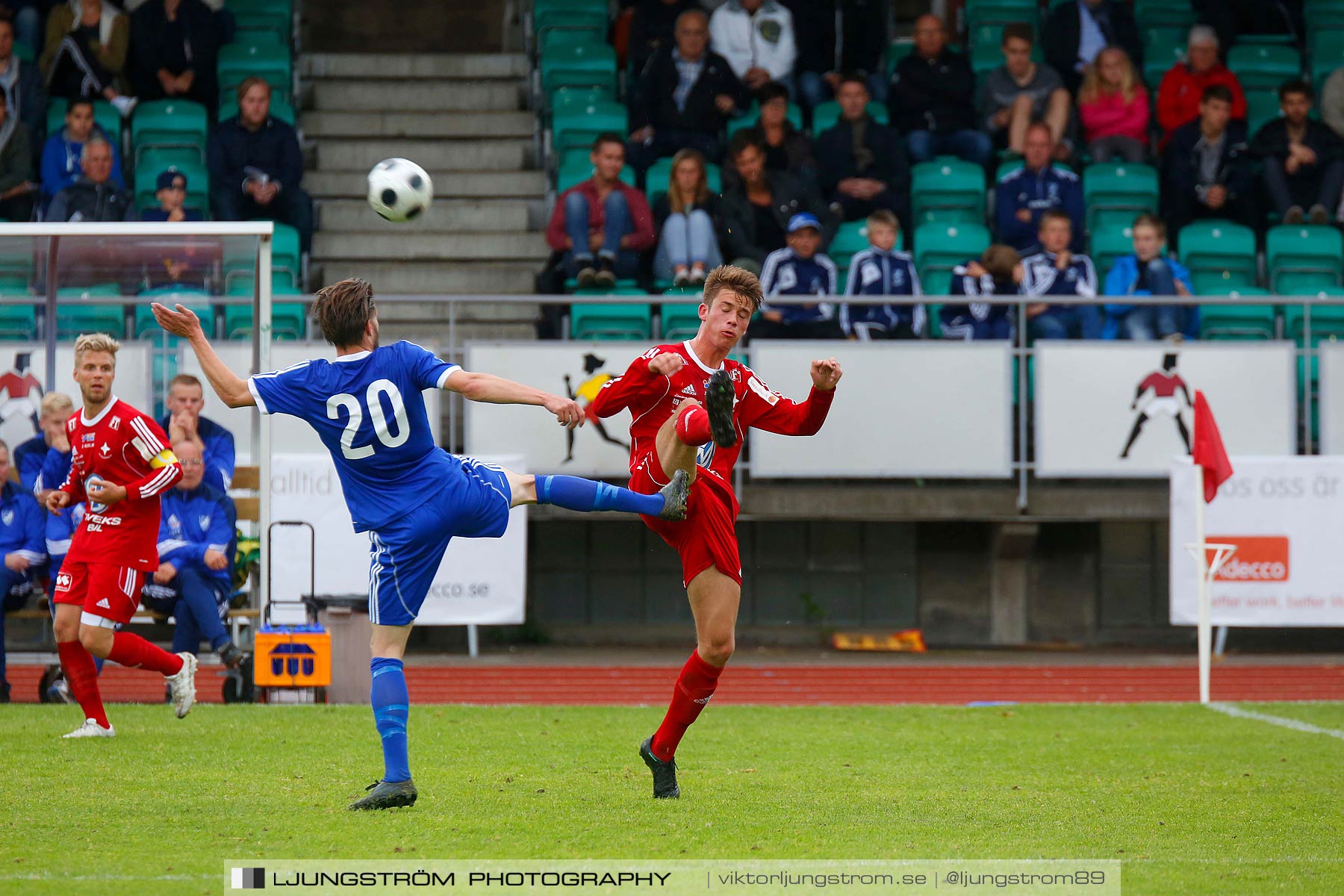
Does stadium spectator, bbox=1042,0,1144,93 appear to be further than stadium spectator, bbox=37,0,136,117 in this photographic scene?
Yes

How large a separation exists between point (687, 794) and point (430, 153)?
41.0 ft

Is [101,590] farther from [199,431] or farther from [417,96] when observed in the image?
[417,96]

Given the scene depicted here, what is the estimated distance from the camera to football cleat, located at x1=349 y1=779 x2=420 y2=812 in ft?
19.0

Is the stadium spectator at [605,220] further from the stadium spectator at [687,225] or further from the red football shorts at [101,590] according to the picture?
the red football shorts at [101,590]

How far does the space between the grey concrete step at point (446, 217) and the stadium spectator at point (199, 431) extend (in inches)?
246

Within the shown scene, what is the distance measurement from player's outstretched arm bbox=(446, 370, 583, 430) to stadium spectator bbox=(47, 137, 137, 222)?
10.1m

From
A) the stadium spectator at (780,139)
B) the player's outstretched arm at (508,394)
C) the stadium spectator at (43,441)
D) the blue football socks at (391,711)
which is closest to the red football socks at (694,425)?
the player's outstretched arm at (508,394)

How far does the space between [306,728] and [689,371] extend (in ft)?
11.2

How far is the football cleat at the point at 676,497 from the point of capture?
6.05m

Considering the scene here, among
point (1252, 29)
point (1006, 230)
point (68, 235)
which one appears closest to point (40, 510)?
point (68, 235)

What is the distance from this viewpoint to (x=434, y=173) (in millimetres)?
17688

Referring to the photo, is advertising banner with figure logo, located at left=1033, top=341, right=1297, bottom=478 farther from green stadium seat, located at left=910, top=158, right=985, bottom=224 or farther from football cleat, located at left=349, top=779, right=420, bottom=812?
football cleat, located at left=349, top=779, right=420, bottom=812

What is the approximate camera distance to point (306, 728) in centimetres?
858

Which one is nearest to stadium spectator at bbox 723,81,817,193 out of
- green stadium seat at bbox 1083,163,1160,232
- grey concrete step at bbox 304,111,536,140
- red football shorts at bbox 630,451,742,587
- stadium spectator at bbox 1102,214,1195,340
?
green stadium seat at bbox 1083,163,1160,232
